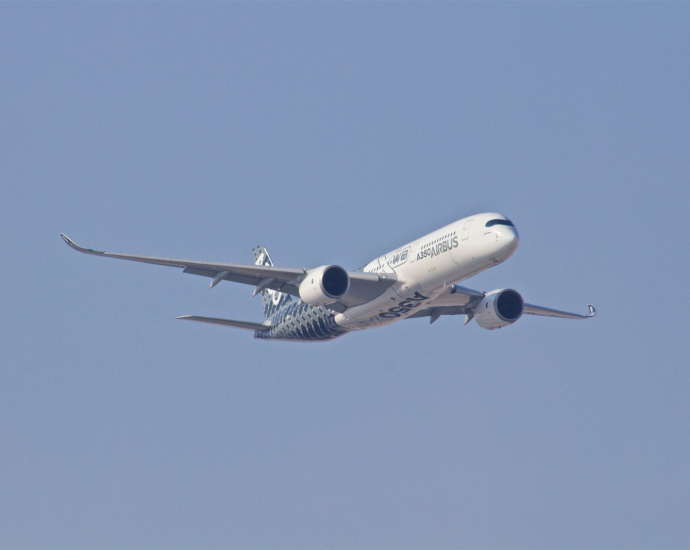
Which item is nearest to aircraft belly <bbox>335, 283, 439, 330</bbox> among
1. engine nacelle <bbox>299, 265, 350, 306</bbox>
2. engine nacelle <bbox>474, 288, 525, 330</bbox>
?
engine nacelle <bbox>299, 265, 350, 306</bbox>

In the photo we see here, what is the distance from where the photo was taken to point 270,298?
197 ft

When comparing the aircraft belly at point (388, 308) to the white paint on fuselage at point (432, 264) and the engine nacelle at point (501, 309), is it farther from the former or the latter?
the engine nacelle at point (501, 309)

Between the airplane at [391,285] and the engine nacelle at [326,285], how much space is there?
1.8 inches

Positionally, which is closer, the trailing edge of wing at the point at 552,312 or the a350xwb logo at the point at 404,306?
the a350xwb logo at the point at 404,306

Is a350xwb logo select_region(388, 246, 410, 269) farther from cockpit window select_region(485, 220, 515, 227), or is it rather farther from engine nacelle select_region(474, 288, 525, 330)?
engine nacelle select_region(474, 288, 525, 330)

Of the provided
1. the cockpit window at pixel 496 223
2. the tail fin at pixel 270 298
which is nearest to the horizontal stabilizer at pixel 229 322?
the tail fin at pixel 270 298

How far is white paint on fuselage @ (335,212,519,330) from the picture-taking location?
42.9m

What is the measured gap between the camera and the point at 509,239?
139 ft

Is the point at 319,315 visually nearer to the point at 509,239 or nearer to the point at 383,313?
the point at 383,313

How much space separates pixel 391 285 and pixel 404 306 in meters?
1.45

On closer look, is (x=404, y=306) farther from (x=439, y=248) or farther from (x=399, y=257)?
(x=439, y=248)

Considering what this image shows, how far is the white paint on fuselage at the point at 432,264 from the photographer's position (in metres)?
42.9

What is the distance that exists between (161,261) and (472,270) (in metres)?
Result: 13.9

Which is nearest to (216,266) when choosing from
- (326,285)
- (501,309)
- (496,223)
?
(326,285)
